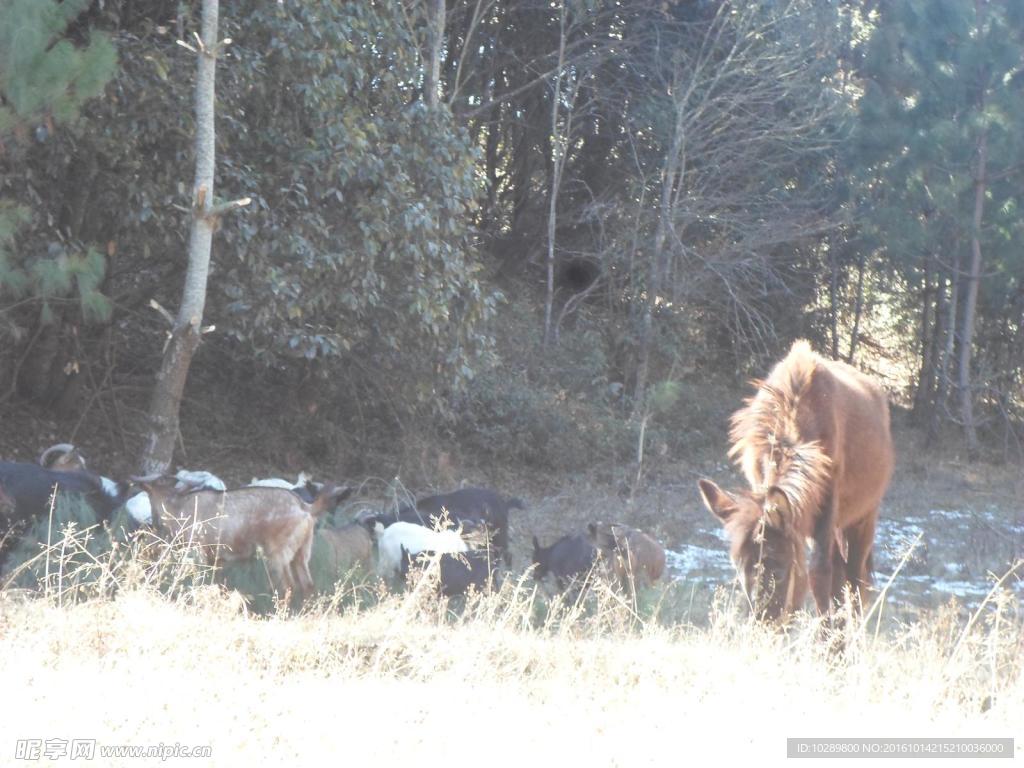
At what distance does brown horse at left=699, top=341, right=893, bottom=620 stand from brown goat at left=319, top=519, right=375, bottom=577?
9.06 ft

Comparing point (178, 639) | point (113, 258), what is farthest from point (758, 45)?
point (178, 639)

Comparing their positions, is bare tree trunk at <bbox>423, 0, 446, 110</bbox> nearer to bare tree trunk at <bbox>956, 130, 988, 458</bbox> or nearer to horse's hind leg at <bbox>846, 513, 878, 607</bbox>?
horse's hind leg at <bbox>846, 513, 878, 607</bbox>

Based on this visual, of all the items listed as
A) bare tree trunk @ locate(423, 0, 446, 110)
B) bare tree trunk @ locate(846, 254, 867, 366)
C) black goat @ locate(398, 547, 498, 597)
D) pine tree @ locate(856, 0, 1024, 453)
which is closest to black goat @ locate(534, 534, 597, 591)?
black goat @ locate(398, 547, 498, 597)

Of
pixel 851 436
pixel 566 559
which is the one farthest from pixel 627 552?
pixel 851 436

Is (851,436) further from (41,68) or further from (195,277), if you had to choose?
(41,68)

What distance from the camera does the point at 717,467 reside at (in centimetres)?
1673

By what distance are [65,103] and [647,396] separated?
12021 millimetres

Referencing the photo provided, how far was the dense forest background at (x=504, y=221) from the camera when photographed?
10.1m

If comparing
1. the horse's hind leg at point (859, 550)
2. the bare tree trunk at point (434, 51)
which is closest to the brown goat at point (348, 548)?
the horse's hind leg at point (859, 550)

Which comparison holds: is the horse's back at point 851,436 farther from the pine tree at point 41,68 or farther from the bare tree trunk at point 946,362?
the bare tree trunk at point 946,362

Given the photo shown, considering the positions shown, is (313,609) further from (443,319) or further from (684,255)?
(684,255)

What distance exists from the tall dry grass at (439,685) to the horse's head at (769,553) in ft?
0.63

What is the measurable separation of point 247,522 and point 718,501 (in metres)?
3.02

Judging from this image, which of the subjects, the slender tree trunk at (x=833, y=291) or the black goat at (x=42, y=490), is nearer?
the black goat at (x=42, y=490)
